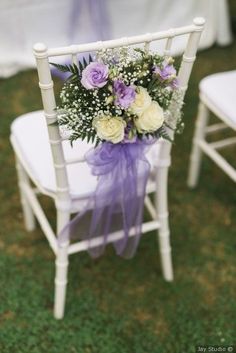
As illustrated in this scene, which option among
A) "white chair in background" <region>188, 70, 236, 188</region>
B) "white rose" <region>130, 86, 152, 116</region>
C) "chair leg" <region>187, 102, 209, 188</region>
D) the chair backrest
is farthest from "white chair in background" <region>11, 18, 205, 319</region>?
"chair leg" <region>187, 102, 209, 188</region>

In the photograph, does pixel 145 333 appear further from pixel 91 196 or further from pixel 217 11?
pixel 217 11

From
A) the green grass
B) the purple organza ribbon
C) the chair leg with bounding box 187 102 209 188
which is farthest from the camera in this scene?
the chair leg with bounding box 187 102 209 188

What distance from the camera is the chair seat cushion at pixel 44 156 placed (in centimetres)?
143

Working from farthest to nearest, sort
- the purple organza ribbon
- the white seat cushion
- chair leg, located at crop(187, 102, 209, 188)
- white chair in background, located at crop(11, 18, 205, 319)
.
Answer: chair leg, located at crop(187, 102, 209, 188) < the white seat cushion < the purple organza ribbon < white chair in background, located at crop(11, 18, 205, 319)

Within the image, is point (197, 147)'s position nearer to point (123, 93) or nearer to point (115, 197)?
point (115, 197)

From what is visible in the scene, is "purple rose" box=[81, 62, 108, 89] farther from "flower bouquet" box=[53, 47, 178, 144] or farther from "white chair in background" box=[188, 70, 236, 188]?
"white chair in background" box=[188, 70, 236, 188]

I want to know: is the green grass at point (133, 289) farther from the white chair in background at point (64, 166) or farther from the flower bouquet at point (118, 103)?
the flower bouquet at point (118, 103)

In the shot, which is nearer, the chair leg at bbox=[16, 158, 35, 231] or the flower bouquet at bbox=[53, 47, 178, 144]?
the flower bouquet at bbox=[53, 47, 178, 144]

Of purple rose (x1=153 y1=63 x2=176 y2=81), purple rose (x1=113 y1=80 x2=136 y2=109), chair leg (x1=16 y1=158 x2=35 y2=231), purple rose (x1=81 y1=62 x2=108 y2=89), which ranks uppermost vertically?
purple rose (x1=81 y1=62 x2=108 y2=89)

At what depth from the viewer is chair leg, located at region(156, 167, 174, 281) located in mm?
1524

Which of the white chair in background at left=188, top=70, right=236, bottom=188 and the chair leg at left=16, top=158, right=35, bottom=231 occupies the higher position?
the white chair in background at left=188, top=70, right=236, bottom=188

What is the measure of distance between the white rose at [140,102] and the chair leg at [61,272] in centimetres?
45

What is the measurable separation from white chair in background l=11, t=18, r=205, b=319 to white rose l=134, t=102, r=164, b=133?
0.14 metres

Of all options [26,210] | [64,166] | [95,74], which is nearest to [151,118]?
[95,74]
